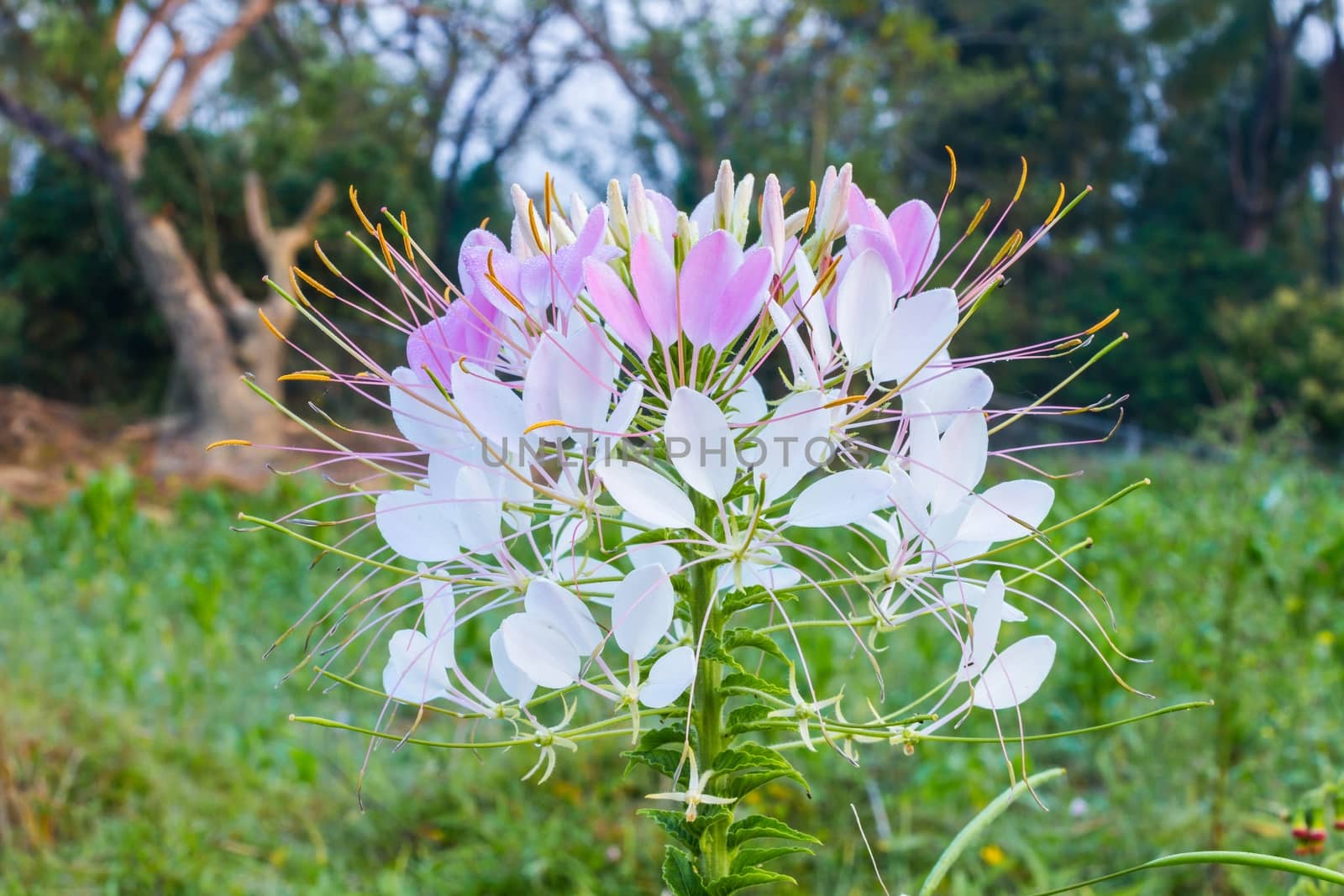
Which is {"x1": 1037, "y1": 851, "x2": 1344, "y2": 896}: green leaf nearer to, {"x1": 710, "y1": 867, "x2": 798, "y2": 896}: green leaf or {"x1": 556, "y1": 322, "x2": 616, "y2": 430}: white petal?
{"x1": 710, "y1": 867, "x2": 798, "y2": 896}: green leaf

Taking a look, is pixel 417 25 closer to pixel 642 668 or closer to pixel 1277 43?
pixel 642 668

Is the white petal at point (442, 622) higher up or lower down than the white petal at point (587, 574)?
lower down

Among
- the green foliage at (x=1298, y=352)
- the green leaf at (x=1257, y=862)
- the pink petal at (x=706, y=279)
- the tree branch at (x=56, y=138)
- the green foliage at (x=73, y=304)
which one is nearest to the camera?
the green leaf at (x=1257, y=862)

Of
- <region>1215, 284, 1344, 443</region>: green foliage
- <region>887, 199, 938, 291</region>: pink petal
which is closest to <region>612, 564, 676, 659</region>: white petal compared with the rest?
<region>887, 199, 938, 291</region>: pink petal

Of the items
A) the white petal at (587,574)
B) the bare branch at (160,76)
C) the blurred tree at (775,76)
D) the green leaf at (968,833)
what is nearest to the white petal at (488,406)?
the white petal at (587,574)

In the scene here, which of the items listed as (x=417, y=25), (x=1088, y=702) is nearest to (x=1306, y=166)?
(x=417, y=25)

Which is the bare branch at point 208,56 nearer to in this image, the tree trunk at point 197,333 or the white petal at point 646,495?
the tree trunk at point 197,333
